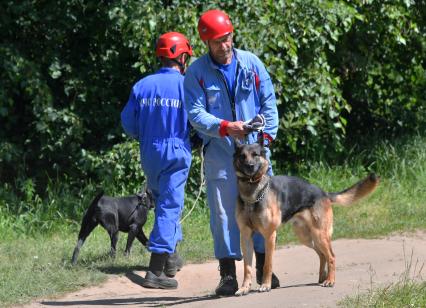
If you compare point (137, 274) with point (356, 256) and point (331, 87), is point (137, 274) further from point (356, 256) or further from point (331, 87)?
point (331, 87)

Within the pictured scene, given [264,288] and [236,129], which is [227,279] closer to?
[264,288]

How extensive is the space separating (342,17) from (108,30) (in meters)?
2.95

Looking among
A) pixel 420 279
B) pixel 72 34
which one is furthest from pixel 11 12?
pixel 420 279

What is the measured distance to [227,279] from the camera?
678cm

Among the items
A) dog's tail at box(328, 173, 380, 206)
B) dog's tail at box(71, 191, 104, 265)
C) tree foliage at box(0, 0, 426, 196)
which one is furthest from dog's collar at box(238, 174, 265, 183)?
tree foliage at box(0, 0, 426, 196)

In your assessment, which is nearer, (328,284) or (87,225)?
(328,284)

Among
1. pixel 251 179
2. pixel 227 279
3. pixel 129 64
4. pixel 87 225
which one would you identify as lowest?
pixel 227 279

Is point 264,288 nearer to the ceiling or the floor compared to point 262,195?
nearer to the floor

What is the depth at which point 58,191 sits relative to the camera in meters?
11.3

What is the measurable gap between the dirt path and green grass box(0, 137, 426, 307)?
24 cm

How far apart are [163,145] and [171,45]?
0.86 m

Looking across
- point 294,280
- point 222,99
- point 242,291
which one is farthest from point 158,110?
point 294,280

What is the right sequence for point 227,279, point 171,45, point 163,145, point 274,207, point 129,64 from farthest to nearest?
point 129,64 → point 171,45 → point 163,145 → point 227,279 → point 274,207

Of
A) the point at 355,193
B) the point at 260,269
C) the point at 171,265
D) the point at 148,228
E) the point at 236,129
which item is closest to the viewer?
the point at 236,129
